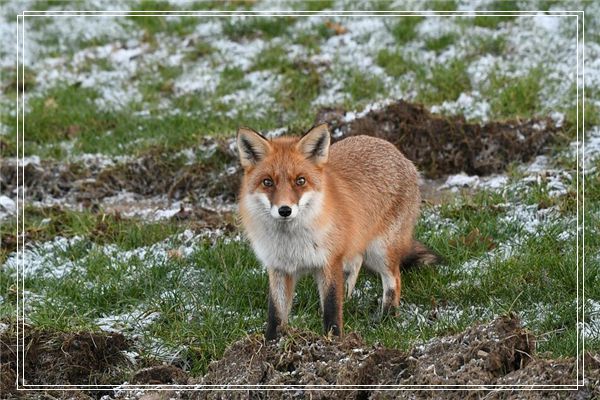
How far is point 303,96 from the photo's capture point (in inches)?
432

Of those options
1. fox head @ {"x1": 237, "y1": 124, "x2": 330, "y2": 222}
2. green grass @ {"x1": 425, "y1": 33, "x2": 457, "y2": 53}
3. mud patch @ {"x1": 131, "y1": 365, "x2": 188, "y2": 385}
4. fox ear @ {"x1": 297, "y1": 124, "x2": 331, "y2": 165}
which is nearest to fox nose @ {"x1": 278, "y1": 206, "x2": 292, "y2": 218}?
fox head @ {"x1": 237, "y1": 124, "x2": 330, "y2": 222}

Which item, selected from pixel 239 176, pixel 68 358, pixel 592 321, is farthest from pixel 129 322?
pixel 239 176

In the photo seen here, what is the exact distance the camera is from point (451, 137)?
919cm

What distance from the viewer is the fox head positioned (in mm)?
5211

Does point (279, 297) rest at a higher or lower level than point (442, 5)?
lower

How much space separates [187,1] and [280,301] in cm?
864

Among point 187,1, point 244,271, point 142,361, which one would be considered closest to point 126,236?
point 244,271

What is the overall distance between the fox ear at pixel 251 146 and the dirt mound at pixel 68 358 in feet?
4.61

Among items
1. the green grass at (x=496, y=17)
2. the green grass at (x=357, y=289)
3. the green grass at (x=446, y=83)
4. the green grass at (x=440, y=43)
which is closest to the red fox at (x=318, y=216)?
the green grass at (x=357, y=289)

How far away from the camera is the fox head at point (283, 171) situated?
5.21m

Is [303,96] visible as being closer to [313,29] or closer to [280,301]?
[313,29]

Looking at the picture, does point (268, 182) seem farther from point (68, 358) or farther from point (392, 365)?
point (68, 358)

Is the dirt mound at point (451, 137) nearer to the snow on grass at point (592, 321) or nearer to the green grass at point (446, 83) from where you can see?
the green grass at point (446, 83)

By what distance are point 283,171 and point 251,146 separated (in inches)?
11.5
